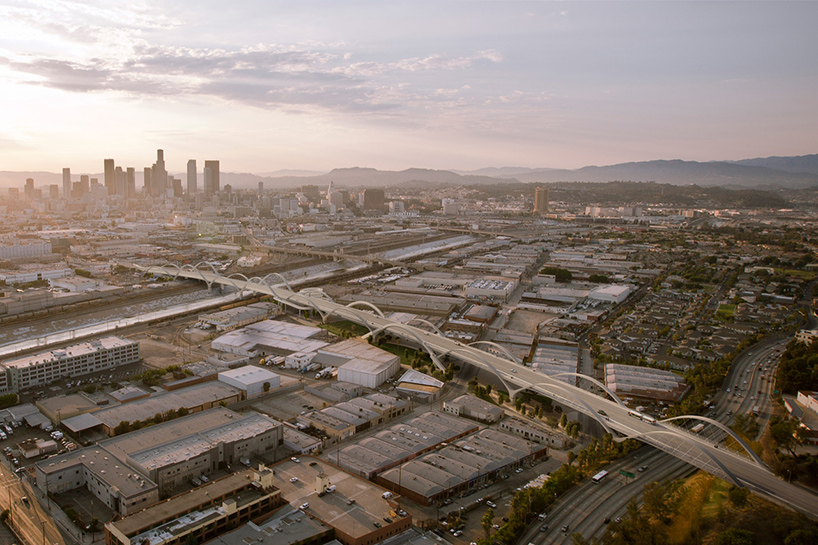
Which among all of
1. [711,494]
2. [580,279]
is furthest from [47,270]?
[711,494]

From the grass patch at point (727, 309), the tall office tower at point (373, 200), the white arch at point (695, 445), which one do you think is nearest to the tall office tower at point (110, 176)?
the tall office tower at point (373, 200)

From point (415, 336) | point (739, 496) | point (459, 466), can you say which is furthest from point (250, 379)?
point (739, 496)

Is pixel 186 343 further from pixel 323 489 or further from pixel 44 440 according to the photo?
pixel 323 489

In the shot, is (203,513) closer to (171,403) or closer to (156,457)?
(156,457)

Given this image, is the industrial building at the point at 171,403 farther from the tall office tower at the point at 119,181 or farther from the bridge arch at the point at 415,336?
the tall office tower at the point at 119,181

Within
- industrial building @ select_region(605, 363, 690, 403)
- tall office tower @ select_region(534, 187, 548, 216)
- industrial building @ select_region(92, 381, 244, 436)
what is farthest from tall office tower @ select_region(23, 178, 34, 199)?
industrial building @ select_region(605, 363, 690, 403)

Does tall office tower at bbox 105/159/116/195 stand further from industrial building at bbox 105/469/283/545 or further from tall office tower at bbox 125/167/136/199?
industrial building at bbox 105/469/283/545
